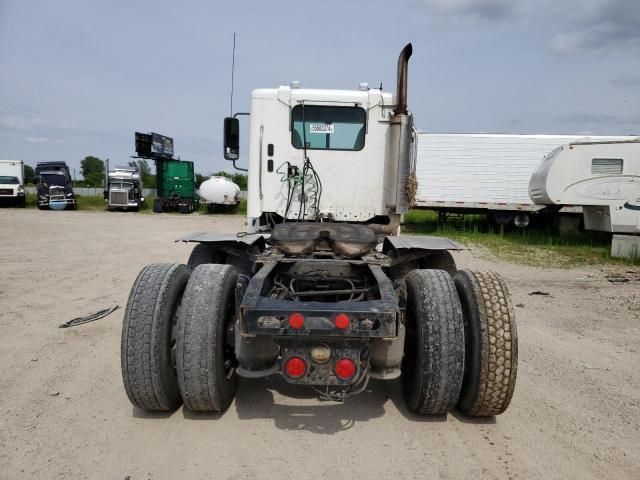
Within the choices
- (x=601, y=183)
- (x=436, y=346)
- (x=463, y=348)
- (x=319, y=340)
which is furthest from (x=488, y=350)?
(x=601, y=183)

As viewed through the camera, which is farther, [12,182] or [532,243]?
[12,182]

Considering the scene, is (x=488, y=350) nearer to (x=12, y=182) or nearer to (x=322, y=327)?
(x=322, y=327)

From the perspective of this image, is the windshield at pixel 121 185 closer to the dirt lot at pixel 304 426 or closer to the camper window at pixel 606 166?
the camper window at pixel 606 166

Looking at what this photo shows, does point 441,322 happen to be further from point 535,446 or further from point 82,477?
point 82,477

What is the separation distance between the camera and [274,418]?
3.53 meters

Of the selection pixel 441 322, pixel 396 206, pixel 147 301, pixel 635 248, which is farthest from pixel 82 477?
pixel 635 248

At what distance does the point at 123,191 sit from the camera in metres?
28.5

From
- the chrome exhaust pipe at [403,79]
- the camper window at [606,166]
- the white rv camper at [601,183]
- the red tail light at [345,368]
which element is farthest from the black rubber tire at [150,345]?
the camper window at [606,166]

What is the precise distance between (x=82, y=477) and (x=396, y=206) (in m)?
3.71

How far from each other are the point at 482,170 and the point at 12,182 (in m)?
25.8

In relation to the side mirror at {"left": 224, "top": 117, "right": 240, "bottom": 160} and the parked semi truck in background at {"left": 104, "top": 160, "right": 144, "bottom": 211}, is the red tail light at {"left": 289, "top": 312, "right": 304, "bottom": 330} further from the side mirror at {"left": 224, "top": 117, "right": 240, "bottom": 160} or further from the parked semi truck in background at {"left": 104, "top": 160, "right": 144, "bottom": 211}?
the parked semi truck in background at {"left": 104, "top": 160, "right": 144, "bottom": 211}

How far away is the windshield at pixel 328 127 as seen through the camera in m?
5.45

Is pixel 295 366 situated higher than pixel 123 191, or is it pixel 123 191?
pixel 123 191

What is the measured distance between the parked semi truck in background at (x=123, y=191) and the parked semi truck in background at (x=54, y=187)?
7.09 feet
